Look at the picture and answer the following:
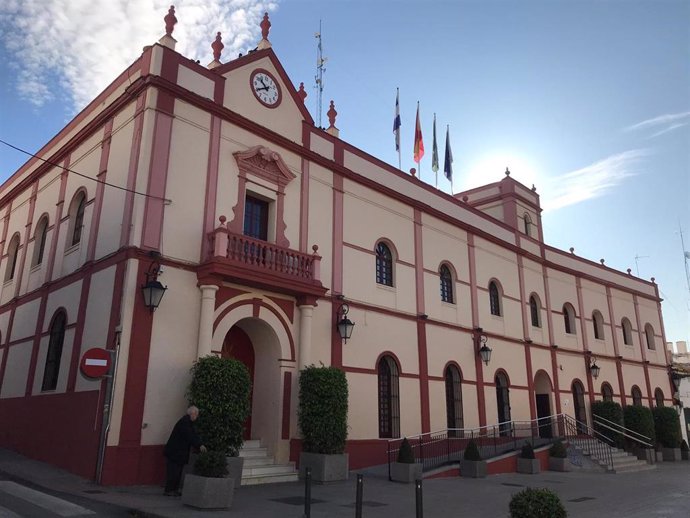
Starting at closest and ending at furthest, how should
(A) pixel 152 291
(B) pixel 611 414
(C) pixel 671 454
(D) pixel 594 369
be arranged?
(A) pixel 152 291 → (B) pixel 611 414 → (C) pixel 671 454 → (D) pixel 594 369

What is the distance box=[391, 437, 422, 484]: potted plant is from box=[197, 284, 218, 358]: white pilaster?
5607mm

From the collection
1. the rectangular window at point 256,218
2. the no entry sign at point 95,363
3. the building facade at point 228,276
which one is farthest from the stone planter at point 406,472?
the no entry sign at point 95,363

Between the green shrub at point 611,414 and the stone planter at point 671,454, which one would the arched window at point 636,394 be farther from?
the green shrub at point 611,414

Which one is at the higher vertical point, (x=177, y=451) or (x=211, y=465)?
(x=177, y=451)

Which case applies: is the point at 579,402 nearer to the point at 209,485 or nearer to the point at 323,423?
the point at 323,423

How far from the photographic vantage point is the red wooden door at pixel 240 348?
14.7 meters

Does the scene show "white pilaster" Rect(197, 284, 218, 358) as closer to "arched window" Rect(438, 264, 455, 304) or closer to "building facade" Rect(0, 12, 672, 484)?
"building facade" Rect(0, 12, 672, 484)

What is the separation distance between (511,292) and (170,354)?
16.0 meters

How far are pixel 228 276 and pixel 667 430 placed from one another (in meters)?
22.1

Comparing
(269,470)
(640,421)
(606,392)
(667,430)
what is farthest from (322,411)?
(606,392)

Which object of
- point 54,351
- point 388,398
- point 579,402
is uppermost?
point 54,351

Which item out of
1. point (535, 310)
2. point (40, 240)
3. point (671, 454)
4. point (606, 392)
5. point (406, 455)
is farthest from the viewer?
point (606, 392)

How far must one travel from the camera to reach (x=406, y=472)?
A: 46.0 ft

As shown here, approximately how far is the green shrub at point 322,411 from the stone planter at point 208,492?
455cm
